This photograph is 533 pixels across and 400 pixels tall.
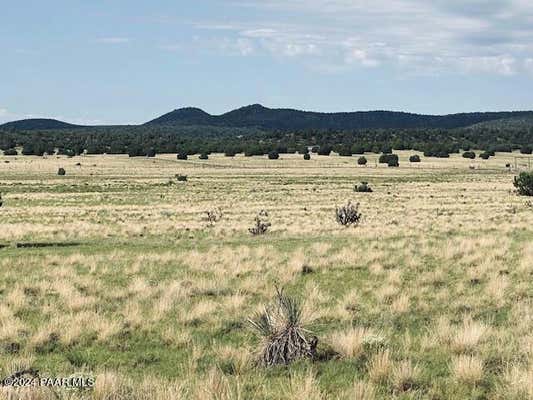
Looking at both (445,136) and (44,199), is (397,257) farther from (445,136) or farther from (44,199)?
(445,136)

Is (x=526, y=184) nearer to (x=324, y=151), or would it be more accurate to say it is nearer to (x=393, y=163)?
(x=393, y=163)

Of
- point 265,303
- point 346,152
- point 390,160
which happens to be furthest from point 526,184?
point 346,152

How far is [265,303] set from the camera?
14289 mm

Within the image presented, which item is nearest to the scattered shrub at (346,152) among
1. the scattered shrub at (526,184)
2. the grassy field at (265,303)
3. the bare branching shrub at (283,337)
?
the scattered shrub at (526,184)

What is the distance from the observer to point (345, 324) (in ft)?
41.7

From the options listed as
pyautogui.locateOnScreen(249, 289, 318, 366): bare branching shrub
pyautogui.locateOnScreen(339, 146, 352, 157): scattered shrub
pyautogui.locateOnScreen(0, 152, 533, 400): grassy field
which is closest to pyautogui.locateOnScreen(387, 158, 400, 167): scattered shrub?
pyautogui.locateOnScreen(339, 146, 352, 157): scattered shrub

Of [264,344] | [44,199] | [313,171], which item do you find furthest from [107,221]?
[313,171]

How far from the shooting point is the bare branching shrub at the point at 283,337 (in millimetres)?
10008

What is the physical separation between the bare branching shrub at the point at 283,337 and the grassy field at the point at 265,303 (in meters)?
0.29

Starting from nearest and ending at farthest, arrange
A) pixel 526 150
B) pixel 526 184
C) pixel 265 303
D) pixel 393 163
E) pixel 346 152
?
1. pixel 265 303
2. pixel 526 184
3. pixel 393 163
4. pixel 346 152
5. pixel 526 150

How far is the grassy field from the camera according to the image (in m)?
8.81

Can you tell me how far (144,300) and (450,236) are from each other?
16.0 metres

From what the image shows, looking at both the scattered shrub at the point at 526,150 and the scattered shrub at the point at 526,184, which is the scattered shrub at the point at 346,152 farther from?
the scattered shrub at the point at 526,184

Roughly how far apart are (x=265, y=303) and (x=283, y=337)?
4081 mm
